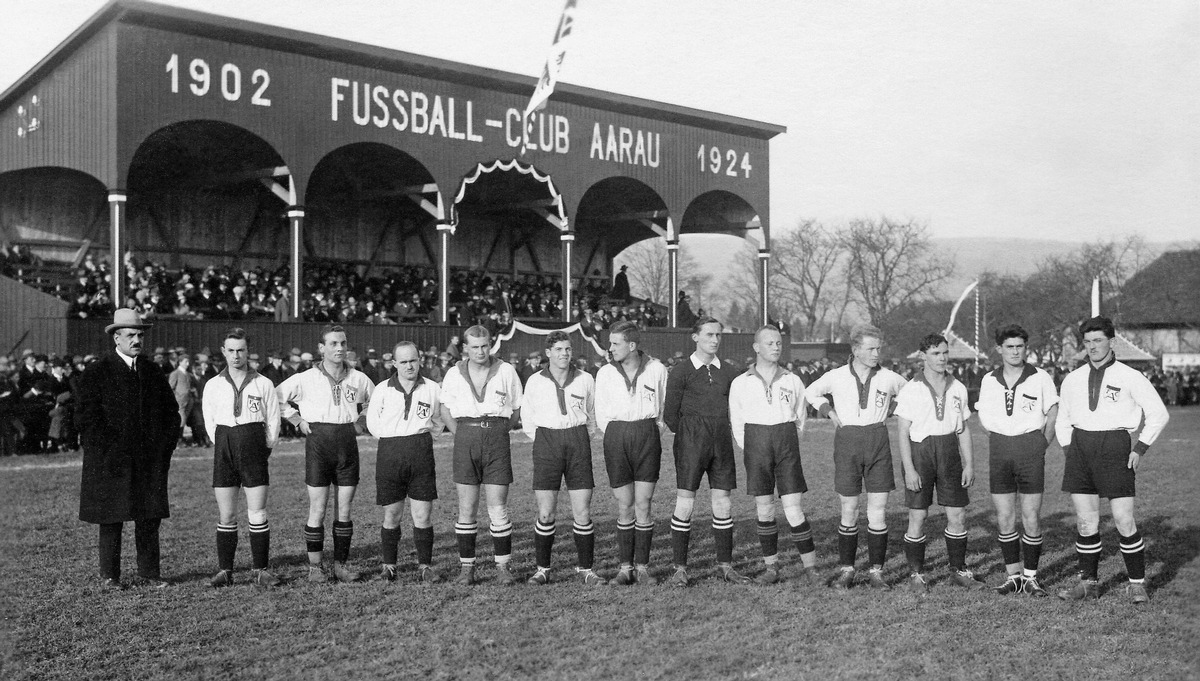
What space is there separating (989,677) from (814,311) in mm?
66966

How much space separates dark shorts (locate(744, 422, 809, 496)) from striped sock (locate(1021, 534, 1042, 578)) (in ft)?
5.59

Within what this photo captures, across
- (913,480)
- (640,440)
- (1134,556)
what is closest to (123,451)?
(640,440)

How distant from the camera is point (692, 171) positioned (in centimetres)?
3122

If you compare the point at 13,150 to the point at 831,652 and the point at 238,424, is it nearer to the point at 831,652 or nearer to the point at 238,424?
the point at 238,424

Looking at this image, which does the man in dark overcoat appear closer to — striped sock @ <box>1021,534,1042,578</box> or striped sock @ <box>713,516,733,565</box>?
striped sock @ <box>713,516,733,565</box>

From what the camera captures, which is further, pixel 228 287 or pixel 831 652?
pixel 228 287

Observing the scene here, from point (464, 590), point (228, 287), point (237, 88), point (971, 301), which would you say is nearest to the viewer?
point (464, 590)

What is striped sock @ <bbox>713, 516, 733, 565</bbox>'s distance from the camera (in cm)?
816

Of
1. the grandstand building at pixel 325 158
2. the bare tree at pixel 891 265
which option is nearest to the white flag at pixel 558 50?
the grandstand building at pixel 325 158

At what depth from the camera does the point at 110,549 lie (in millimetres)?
7852

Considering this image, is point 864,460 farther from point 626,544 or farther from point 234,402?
point 234,402

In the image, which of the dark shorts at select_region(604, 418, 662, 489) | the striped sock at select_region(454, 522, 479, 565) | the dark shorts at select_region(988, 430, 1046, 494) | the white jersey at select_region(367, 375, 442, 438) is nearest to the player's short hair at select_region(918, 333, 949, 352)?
the dark shorts at select_region(988, 430, 1046, 494)

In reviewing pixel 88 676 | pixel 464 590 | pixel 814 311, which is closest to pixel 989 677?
pixel 464 590

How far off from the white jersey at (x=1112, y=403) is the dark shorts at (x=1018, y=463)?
0.27m
